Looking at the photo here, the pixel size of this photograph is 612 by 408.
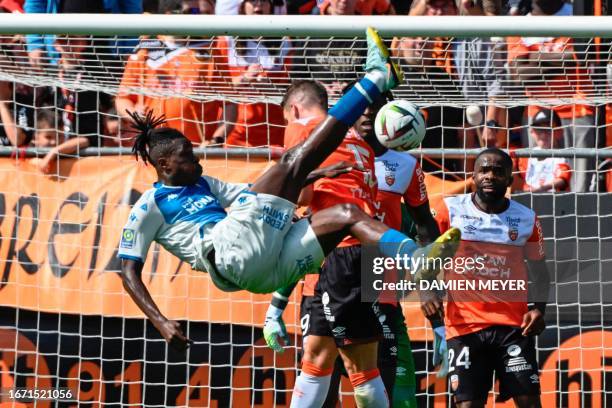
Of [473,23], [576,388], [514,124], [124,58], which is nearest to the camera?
[473,23]

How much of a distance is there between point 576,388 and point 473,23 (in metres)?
3.17

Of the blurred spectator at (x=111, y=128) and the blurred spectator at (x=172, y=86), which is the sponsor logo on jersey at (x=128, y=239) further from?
the blurred spectator at (x=111, y=128)

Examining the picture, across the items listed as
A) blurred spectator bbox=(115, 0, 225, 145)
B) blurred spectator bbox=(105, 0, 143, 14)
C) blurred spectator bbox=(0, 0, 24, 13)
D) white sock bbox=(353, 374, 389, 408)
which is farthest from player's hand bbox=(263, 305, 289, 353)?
blurred spectator bbox=(0, 0, 24, 13)

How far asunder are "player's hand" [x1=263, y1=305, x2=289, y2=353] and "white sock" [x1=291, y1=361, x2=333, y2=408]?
0.31 meters

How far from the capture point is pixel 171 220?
746cm

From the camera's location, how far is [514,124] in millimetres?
10133

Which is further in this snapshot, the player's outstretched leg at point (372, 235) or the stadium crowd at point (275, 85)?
the stadium crowd at point (275, 85)

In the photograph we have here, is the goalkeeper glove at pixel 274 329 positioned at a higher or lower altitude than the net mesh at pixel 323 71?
lower

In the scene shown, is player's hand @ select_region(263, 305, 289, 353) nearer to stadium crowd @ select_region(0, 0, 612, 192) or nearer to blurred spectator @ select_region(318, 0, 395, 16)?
stadium crowd @ select_region(0, 0, 612, 192)

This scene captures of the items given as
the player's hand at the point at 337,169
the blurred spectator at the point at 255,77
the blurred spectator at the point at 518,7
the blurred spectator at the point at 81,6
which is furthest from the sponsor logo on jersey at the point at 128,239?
the blurred spectator at the point at 518,7

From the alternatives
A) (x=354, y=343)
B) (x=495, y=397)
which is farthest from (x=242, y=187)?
(x=495, y=397)

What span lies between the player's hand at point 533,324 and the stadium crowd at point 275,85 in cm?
175

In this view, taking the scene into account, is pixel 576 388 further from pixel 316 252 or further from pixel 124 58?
pixel 124 58

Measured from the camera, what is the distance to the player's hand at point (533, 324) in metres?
7.89
